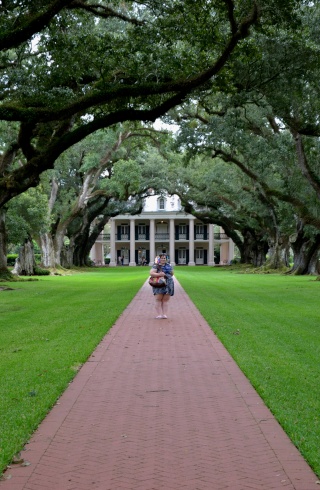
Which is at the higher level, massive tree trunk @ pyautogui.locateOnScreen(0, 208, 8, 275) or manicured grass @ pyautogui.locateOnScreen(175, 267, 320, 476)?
massive tree trunk @ pyautogui.locateOnScreen(0, 208, 8, 275)

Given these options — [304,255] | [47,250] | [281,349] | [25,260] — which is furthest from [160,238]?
[281,349]

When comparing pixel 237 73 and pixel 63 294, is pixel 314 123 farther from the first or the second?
pixel 63 294

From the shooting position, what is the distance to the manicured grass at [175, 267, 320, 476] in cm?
550

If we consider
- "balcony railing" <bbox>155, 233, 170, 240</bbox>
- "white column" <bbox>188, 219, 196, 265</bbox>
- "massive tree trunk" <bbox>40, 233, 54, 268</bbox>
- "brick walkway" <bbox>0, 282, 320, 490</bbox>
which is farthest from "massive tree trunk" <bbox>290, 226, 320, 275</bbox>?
"balcony railing" <bbox>155, 233, 170, 240</bbox>

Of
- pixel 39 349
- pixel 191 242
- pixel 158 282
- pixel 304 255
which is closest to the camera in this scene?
pixel 39 349

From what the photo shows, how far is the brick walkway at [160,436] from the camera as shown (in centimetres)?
411

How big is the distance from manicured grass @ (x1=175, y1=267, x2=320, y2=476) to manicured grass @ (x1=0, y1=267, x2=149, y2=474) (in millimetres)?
2480

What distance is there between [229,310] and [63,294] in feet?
27.5

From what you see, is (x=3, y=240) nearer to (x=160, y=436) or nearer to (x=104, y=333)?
(x=104, y=333)

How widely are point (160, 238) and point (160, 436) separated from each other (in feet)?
234

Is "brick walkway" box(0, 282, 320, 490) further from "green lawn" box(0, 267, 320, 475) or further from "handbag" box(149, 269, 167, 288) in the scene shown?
"handbag" box(149, 269, 167, 288)

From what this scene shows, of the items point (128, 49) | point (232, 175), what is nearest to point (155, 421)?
point (128, 49)

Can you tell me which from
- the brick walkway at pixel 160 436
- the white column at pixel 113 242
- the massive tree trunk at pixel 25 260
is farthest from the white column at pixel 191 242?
the brick walkway at pixel 160 436

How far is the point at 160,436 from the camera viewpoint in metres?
5.00
